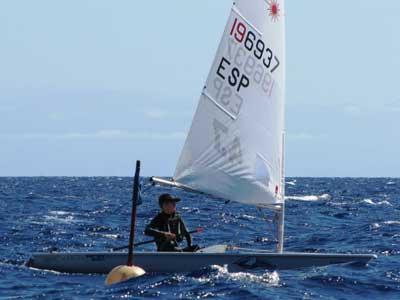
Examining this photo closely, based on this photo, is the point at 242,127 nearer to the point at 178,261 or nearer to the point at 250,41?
the point at 250,41

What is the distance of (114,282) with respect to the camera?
16625mm

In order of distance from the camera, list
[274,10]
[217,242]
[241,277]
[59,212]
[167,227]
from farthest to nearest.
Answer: [59,212], [217,242], [274,10], [167,227], [241,277]

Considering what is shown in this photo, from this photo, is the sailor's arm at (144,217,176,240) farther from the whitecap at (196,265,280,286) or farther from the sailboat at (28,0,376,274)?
the whitecap at (196,265,280,286)

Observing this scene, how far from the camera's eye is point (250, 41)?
61.4ft

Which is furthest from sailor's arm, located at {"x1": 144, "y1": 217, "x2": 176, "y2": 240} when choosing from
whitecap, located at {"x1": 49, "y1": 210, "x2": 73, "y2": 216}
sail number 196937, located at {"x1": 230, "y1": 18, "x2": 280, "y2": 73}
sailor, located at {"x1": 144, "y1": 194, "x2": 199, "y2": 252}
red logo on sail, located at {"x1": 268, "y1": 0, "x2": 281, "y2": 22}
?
whitecap, located at {"x1": 49, "y1": 210, "x2": 73, "y2": 216}

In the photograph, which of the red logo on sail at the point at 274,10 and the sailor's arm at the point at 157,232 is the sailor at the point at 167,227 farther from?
the red logo on sail at the point at 274,10

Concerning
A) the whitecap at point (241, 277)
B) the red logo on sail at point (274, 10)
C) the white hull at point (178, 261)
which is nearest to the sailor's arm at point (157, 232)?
the white hull at point (178, 261)

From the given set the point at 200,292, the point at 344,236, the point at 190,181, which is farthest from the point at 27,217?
the point at 200,292

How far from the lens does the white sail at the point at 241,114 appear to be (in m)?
18.7

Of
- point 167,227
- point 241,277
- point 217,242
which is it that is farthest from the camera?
point 217,242

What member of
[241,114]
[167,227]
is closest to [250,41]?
[241,114]

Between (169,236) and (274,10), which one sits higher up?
(274,10)

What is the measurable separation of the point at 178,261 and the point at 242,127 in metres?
2.83

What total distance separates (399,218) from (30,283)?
2377cm
